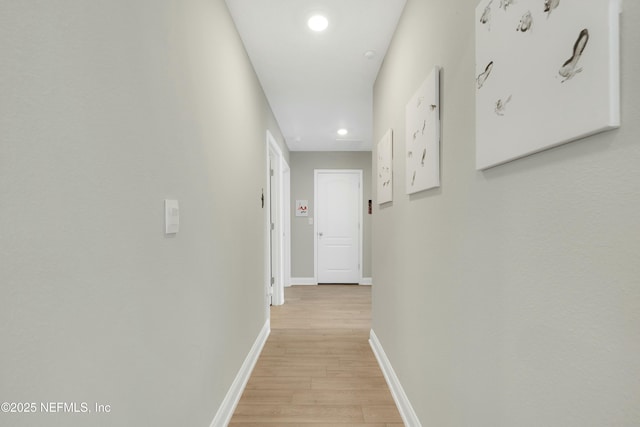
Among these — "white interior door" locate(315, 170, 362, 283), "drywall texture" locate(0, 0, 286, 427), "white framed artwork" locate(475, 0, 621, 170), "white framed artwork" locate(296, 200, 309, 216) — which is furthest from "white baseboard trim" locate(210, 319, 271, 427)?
"white framed artwork" locate(296, 200, 309, 216)

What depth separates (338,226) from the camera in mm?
5664

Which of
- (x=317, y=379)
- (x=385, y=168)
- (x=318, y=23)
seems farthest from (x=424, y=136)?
(x=317, y=379)

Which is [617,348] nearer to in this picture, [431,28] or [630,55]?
[630,55]

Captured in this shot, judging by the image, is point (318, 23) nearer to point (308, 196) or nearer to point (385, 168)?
point (385, 168)

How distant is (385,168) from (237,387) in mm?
1893

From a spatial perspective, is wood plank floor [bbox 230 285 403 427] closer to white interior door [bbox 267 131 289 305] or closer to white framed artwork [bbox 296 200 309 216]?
white interior door [bbox 267 131 289 305]

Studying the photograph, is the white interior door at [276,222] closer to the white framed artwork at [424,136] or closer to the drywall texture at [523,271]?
the white framed artwork at [424,136]

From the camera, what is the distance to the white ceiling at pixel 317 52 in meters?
1.88

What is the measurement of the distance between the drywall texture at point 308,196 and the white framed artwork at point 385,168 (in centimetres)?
298

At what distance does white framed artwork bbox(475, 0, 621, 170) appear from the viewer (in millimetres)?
542

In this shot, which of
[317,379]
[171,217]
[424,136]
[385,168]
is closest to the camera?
[171,217]

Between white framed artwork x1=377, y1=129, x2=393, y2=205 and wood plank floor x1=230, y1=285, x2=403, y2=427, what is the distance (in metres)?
1.37

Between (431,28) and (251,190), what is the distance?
175 cm

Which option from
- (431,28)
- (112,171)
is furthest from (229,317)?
(431,28)
